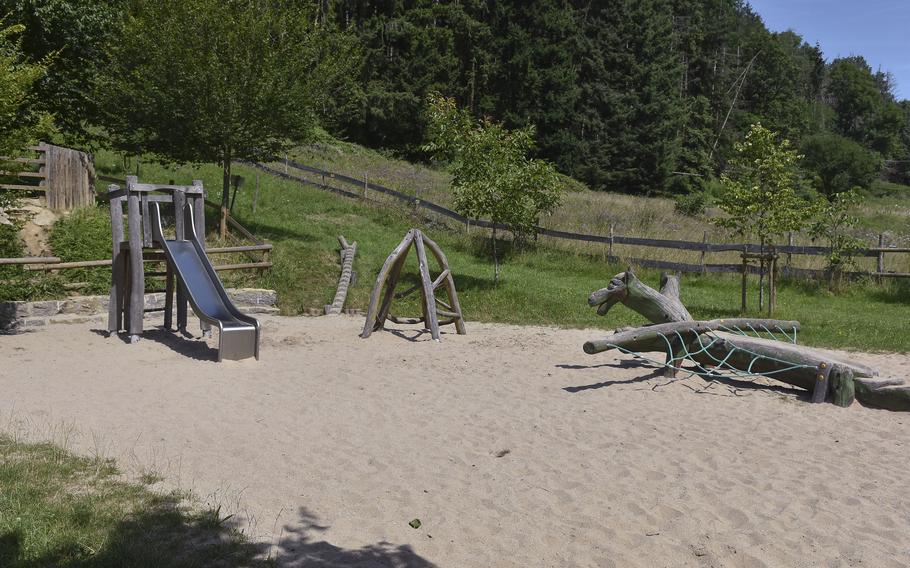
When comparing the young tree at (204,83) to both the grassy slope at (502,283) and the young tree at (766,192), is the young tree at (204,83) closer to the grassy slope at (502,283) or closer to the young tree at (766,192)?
the grassy slope at (502,283)

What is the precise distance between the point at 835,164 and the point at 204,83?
68.0 m

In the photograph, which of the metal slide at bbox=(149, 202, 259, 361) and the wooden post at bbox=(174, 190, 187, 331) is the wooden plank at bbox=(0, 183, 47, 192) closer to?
the wooden post at bbox=(174, 190, 187, 331)

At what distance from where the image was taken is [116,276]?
11.1 m

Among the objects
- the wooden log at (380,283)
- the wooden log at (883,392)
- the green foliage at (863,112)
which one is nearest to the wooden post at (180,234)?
the wooden log at (380,283)

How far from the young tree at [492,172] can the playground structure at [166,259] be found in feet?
23.7

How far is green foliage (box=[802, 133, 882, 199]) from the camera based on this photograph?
68.6 meters

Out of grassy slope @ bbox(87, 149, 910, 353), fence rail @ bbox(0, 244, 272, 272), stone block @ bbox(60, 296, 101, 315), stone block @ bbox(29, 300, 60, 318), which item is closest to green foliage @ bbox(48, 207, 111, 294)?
fence rail @ bbox(0, 244, 272, 272)

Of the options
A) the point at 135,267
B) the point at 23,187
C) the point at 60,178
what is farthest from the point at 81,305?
the point at 60,178

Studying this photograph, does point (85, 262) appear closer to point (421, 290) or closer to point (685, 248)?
point (421, 290)

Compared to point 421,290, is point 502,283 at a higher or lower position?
lower

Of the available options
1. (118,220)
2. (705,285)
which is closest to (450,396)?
(118,220)

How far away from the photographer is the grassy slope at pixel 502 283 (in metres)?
13.8

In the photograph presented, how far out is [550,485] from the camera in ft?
17.9

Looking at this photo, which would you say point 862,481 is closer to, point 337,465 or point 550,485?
point 550,485
